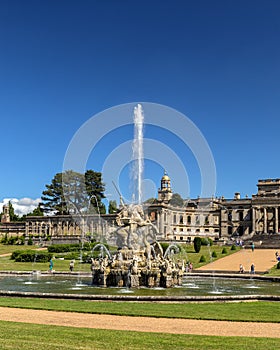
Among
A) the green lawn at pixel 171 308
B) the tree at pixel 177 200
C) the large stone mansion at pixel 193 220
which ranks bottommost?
the green lawn at pixel 171 308

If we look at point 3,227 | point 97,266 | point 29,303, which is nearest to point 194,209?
point 3,227

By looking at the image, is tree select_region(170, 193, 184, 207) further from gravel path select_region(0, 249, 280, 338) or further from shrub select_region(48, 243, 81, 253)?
gravel path select_region(0, 249, 280, 338)

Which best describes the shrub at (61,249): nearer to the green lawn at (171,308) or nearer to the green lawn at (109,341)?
the green lawn at (171,308)

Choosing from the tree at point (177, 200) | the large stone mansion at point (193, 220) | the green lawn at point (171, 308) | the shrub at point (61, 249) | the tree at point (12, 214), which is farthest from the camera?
the tree at point (12, 214)

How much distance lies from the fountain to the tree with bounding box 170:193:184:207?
83.5 metres

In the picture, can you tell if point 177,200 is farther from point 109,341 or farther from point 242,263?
point 109,341

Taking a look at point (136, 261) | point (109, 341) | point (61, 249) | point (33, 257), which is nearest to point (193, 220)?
point (61, 249)

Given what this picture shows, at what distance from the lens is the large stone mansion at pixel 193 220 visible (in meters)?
98.1

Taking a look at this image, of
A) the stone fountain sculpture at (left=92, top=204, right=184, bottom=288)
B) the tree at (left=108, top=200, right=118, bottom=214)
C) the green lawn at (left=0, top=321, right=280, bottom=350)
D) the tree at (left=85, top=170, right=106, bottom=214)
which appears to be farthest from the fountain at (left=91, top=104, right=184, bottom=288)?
the tree at (left=108, top=200, right=118, bottom=214)

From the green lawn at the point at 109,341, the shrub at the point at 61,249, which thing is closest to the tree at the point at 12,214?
the shrub at the point at 61,249

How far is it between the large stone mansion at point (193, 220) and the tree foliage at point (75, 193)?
9.19 feet

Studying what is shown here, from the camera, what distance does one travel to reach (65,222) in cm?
9994

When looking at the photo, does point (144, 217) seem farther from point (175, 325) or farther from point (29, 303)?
point (175, 325)

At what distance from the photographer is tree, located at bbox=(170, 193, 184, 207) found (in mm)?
115988
